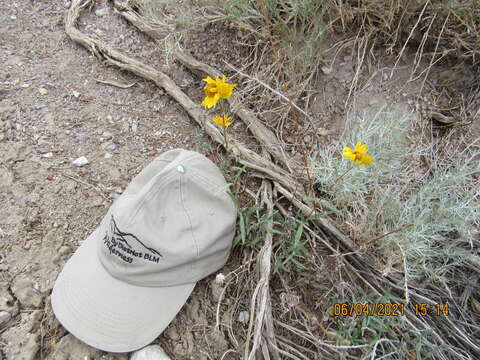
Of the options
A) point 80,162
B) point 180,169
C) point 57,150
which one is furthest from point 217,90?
point 57,150

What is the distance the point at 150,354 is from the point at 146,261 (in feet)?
1.22

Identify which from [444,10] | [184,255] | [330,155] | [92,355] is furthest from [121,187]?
[444,10]

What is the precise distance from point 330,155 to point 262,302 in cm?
79

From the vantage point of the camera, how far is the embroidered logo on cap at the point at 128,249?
146 cm

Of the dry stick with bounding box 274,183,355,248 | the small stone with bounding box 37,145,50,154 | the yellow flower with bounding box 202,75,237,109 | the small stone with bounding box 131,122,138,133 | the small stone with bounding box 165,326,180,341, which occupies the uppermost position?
the yellow flower with bounding box 202,75,237,109

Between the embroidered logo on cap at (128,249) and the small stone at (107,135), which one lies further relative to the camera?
the small stone at (107,135)

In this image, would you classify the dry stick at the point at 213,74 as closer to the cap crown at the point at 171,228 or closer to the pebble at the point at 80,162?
the cap crown at the point at 171,228

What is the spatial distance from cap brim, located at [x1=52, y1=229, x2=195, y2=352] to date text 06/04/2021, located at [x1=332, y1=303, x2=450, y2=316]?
649 mm

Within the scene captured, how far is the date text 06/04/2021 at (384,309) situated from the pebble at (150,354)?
2.39 feet

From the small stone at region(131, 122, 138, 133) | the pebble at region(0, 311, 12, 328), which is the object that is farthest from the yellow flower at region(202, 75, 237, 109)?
the pebble at region(0, 311, 12, 328)

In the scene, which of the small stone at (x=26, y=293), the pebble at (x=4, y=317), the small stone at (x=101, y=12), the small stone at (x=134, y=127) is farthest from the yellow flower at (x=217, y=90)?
the small stone at (x=101, y=12)

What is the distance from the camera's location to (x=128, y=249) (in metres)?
1.47

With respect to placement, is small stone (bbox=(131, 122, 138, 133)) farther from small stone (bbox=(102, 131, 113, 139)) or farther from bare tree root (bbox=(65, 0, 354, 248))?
bare tree root (bbox=(65, 0, 354, 248))

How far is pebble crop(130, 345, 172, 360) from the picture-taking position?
4.84ft
